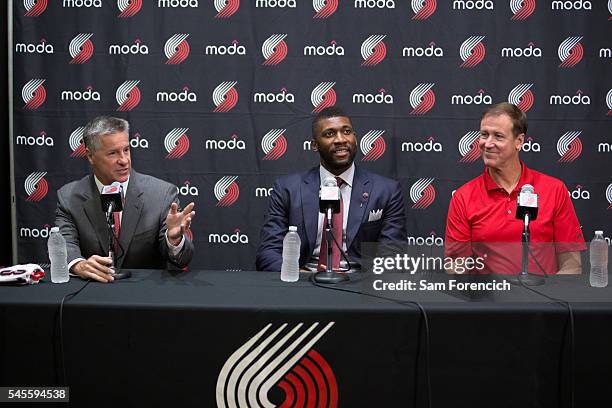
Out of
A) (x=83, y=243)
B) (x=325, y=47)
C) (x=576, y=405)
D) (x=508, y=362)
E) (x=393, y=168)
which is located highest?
(x=325, y=47)

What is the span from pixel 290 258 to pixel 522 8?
2570mm

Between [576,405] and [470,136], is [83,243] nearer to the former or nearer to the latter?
[576,405]

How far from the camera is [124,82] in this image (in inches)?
153

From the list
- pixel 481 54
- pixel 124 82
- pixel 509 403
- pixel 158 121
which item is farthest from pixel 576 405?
pixel 124 82

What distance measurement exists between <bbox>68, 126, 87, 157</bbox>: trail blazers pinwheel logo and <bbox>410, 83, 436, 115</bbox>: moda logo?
222 centimetres

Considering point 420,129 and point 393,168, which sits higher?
point 420,129

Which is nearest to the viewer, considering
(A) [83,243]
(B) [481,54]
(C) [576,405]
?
(C) [576,405]

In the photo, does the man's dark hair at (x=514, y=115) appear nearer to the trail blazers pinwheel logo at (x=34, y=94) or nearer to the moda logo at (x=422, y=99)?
the moda logo at (x=422, y=99)

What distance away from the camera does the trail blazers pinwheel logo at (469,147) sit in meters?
3.90

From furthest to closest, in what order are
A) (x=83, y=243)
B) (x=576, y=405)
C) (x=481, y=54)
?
(x=481, y=54) < (x=83, y=243) < (x=576, y=405)

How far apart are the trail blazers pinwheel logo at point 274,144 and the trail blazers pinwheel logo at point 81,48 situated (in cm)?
130

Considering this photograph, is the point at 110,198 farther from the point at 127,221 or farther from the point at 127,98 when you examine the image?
the point at 127,98

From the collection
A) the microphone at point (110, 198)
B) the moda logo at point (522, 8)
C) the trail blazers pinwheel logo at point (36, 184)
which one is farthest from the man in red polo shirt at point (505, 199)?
the trail blazers pinwheel logo at point (36, 184)

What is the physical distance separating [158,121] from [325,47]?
122 centimetres
